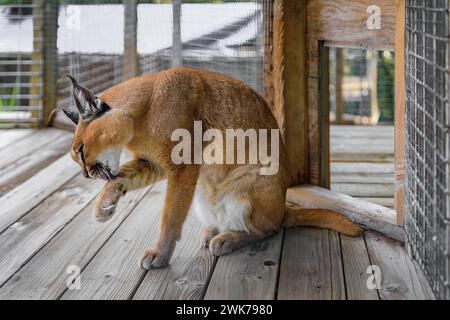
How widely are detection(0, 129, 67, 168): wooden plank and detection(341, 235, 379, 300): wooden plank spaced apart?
272 centimetres

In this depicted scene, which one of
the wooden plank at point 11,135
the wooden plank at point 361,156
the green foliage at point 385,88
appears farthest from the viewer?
the green foliage at point 385,88

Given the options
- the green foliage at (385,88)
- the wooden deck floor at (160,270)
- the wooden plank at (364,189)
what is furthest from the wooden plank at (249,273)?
the green foliage at (385,88)

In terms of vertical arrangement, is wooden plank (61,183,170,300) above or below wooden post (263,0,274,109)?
below

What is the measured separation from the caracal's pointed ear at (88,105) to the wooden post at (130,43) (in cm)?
250

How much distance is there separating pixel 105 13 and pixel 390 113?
13.0 ft

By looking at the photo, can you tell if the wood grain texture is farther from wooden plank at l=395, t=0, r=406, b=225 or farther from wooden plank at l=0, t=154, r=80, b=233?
wooden plank at l=0, t=154, r=80, b=233

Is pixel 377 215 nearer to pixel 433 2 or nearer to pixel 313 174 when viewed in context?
pixel 313 174

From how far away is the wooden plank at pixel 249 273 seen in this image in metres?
2.68

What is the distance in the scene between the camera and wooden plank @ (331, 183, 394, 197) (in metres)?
4.36

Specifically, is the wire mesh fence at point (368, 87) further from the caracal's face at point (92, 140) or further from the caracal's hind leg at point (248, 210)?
the caracal's face at point (92, 140)

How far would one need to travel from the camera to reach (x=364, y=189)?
4477 mm

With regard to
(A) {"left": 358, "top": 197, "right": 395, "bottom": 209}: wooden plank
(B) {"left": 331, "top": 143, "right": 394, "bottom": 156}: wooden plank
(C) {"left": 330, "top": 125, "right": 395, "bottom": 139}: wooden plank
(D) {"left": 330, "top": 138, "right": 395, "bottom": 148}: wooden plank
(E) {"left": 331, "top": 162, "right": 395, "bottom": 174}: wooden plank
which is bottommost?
(A) {"left": 358, "top": 197, "right": 395, "bottom": 209}: wooden plank

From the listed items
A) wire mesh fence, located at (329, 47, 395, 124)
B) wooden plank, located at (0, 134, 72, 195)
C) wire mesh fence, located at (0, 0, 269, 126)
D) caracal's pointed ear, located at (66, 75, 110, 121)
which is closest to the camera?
caracal's pointed ear, located at (66, 75, 110, 121)

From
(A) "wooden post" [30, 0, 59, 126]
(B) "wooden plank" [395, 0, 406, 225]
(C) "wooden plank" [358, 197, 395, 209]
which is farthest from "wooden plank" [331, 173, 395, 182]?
(A) "wooden post" [30, 0, 59, 126]
